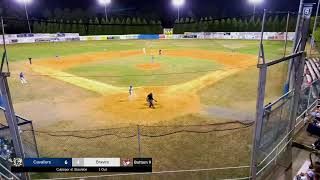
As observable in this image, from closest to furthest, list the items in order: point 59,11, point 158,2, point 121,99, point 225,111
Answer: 1. point 225,111
2. point 121,99
3. point 59,11
4. point 158,2

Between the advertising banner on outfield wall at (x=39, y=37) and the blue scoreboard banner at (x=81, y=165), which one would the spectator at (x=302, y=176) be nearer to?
the blue scoreboard banner at (x=81, y=165)

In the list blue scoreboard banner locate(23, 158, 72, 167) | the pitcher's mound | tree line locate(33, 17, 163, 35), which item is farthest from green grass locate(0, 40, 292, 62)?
blue scoreboard banner locate(23, 158, 72, 167)

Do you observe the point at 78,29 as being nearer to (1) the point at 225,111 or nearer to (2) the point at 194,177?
(1) the point at 225,111

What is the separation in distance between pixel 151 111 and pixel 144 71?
1450 cm

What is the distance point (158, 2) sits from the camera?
110250 millimetres

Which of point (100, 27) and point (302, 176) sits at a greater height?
point (100, 27)

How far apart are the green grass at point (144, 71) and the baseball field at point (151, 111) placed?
0.36 feet

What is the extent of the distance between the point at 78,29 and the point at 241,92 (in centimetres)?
6492

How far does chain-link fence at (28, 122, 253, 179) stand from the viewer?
11320 millimetres

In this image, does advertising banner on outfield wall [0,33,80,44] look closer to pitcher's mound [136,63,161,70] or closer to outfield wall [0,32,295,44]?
outfield wall [0,32,295,44]

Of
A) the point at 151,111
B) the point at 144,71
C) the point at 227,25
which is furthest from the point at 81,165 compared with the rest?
the point at 227,25

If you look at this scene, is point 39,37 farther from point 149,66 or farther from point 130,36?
point 149,66

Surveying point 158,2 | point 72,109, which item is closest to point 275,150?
point 72,109

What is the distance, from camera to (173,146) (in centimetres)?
1318
